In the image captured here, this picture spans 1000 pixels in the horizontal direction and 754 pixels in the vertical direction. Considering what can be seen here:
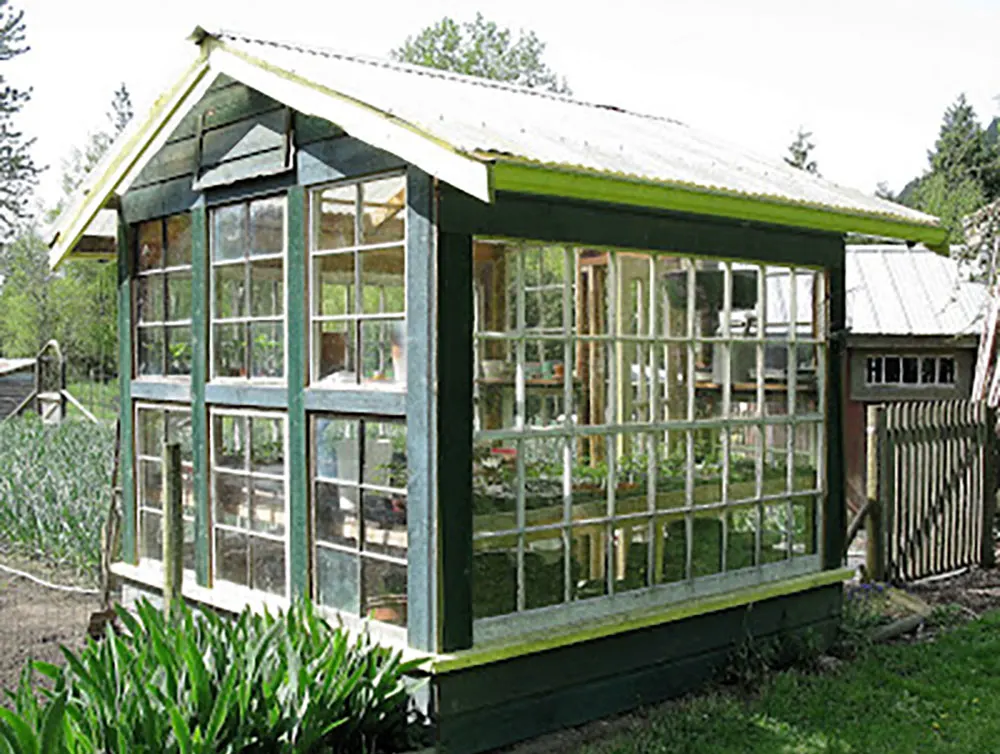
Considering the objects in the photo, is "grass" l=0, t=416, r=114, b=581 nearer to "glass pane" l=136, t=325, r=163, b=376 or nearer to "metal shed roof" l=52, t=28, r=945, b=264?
"glass pane" l=136, t=325, r=163, b=376

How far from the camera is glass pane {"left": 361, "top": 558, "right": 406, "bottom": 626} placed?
5410 mm

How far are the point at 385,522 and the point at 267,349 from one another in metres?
1.41

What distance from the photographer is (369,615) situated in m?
5.40

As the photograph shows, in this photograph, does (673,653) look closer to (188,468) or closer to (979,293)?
(188,468)

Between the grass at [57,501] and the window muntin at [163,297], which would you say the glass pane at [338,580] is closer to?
the window muntin at [163,297]

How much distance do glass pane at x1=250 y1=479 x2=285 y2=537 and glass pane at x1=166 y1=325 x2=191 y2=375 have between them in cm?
113

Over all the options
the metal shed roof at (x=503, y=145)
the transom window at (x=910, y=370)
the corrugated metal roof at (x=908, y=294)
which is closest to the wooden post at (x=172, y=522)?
the metal shed roof at (x=503, y=145)

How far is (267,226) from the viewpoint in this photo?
6.25m

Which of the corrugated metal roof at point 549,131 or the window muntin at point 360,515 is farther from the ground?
the corrugated metal roof at point 549,131

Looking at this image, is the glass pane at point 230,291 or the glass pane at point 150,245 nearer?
the glass pane at point 230,291

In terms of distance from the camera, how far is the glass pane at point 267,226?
6.16 metres

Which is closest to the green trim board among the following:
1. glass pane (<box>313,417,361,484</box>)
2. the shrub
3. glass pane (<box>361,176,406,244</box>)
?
glass pane (<box>361,176,406,244</box>)

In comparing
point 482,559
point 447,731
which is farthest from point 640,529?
point 447,731

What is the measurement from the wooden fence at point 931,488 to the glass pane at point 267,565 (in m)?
4.86
